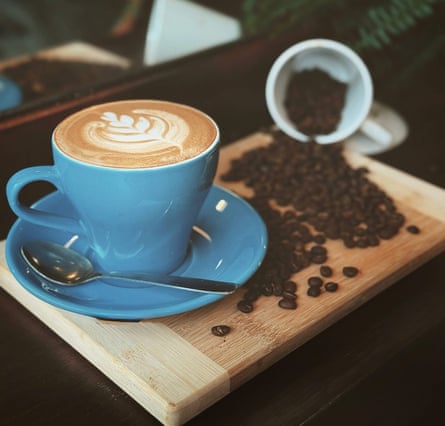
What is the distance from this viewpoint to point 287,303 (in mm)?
757

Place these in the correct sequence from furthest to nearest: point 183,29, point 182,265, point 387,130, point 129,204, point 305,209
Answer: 1. point 183,29
2. point 387,130
3. point 305,209
4. point 182,265
5. point 129,204

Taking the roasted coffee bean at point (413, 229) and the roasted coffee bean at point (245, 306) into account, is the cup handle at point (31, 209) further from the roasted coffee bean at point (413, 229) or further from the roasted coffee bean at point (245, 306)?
the roasted coffee bean at point (413, 229)

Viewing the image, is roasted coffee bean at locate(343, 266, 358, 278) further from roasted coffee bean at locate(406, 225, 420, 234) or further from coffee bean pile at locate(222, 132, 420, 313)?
roasted coffee bean at locate(406, 225, 420, 234)

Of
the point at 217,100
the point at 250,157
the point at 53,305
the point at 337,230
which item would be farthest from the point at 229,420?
the point at 217,100

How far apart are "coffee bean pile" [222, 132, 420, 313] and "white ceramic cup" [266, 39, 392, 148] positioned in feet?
0.11

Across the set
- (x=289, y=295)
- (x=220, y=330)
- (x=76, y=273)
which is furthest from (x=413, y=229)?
(x=76, y=273)

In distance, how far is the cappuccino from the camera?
0.70 m

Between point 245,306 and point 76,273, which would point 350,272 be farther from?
point 76,273

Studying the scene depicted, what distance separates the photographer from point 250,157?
42.5 inches

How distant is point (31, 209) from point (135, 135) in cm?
15

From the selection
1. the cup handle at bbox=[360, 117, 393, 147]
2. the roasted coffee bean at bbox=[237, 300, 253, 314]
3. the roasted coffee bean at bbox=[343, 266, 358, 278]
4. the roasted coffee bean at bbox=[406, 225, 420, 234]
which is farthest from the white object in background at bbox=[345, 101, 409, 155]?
the roasted coffee bean at bbox=[237, 300, 253, 314]

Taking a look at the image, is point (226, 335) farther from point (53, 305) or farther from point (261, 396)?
point (53, 305)

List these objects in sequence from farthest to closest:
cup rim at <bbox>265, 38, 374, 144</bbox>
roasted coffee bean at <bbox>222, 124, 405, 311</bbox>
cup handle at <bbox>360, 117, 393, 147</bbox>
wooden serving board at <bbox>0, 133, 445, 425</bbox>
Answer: cup handle at <bbox>360, 117, 393, 147</bbox> < cup rim at <bbox>265, 38, 374, 144</bbox> < roasted coffee bean at <bbox>222, 124, 405, 311</bbox> < wooden serving board at <bbox>0, 133, 445, 425</bbox>

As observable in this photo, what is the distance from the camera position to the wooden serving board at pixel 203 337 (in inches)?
25.5
